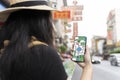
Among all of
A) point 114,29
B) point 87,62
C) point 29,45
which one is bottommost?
point 114,29

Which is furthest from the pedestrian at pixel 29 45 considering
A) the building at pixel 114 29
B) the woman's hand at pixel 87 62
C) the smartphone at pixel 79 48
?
the building at pixel 114 29

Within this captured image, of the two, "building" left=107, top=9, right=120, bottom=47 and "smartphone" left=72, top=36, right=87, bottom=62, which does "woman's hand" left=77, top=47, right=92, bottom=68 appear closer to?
"smartphone" left=72, top=36, right=87, bottom=62

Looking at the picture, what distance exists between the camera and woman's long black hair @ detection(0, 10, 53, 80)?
243 centimetres

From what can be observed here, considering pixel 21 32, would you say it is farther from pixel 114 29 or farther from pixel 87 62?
pixel 114 29

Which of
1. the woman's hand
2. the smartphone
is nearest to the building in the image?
the smartphone

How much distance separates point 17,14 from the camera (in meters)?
2.55

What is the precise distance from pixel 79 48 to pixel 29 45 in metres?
0.62

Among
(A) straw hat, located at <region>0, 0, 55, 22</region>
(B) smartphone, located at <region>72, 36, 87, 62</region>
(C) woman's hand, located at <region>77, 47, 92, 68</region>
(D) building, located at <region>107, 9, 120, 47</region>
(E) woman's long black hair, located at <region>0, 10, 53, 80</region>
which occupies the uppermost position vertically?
(A) straw hat, located at <region>0, 0, 55, 22</region>

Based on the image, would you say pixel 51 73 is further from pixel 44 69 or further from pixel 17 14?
pixel 17 14

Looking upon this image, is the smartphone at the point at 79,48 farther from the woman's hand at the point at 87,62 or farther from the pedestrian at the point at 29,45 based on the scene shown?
the pedestrian at the point at 29,45

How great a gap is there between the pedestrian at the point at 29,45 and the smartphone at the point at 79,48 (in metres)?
0.23

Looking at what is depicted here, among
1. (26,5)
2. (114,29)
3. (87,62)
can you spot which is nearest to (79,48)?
(87,62)

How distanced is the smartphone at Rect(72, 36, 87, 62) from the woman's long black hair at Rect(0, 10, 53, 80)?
0.39 metres

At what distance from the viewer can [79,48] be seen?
2.95 meters
